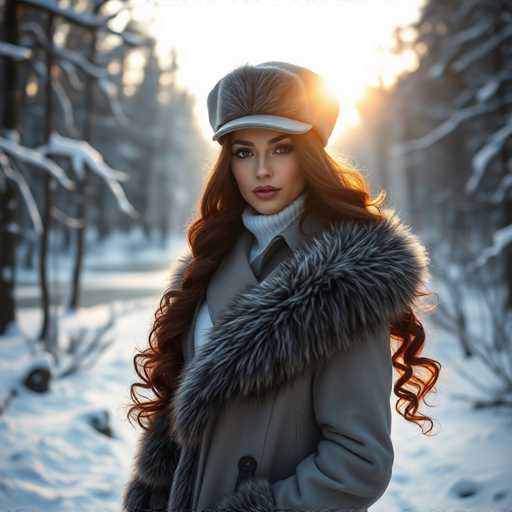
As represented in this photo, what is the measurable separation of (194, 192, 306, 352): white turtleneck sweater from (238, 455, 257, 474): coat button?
0.45 meters

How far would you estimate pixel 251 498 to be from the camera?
1515 millimetres

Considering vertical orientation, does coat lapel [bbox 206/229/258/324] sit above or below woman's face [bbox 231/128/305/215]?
below

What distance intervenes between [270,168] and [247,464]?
3.44 feet

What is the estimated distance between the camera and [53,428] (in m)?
4.91

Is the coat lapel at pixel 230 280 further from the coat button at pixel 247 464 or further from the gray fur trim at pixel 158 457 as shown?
the gray fur trim at pixel 158 457

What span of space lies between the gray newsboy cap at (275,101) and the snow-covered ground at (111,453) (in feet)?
5.43

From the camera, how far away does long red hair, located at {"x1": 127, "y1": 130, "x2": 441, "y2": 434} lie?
187cm

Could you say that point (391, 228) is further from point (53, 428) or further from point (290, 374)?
point (53, 428)

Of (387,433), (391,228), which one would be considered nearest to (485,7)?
(391,228)

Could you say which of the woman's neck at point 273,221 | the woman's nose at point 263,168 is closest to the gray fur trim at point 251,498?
the woman's neck at point 273,221

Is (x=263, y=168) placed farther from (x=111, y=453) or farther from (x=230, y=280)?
(x=111, y=453)

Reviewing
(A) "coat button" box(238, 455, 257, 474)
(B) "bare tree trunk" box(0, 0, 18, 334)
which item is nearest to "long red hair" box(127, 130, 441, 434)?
(A) "coat button" box(238, 455, 257, 474)

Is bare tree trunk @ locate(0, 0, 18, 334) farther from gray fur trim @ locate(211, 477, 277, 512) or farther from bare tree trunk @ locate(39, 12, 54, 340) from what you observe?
gray fur trim @ locate(211, 477, 277, 512)

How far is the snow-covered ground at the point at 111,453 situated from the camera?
374 cm
